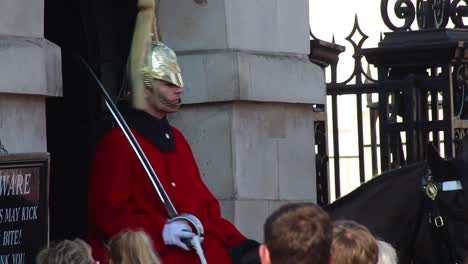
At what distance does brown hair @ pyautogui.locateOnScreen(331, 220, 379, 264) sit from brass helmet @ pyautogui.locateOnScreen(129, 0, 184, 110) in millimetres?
1645

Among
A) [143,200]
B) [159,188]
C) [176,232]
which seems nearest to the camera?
[176,232]

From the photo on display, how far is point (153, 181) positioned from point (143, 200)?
0.14m

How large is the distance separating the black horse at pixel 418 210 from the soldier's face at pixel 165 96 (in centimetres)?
99

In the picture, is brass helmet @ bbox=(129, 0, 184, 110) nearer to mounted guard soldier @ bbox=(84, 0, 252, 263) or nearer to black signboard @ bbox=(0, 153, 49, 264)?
mounted guard soldier @ bbox=(84, 0, 252, 263)

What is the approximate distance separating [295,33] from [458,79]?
194cm

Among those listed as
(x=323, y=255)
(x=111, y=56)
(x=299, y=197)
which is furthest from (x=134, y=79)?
(x=323, y=255)

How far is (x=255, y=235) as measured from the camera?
304 inches

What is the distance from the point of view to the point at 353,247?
16.3 feet

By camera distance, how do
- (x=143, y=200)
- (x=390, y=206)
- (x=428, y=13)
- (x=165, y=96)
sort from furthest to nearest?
1. (x=428, y=13)
2. (x=390, y=206)
3. (x=165, y=96)
4. (x=143, y=200)

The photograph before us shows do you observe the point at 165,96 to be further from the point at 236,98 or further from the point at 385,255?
the point at 385,255

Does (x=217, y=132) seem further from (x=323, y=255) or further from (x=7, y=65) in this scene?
(x=323, y=255)

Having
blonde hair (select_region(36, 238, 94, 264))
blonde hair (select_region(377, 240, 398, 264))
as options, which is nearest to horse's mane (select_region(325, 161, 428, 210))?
blonde hair (select_region(377, 240, 398, 264))

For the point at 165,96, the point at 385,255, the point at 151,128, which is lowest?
the point at 385,255

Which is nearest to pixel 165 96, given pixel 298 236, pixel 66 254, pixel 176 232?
pixel 176 232
